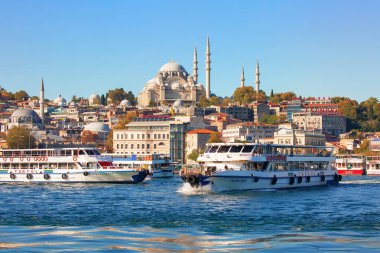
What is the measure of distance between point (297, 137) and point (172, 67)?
6782cm

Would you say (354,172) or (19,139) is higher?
(19,139)

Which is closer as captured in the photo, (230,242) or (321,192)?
(230,242)

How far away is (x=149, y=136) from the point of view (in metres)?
115

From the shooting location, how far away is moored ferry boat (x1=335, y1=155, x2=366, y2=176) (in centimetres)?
8219

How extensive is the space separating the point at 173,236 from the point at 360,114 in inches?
4796

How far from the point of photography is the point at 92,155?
53.8 m

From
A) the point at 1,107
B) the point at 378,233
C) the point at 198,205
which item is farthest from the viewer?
the point at 1,107

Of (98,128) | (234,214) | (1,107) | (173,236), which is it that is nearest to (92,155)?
(234,214)

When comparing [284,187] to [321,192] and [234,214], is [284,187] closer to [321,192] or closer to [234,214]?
[321,192]

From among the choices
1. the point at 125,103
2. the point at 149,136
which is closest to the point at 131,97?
the point at 125,103

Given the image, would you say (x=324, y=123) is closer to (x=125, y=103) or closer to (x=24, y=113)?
(x=24, y=113)

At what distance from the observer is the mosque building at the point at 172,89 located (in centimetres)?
16988

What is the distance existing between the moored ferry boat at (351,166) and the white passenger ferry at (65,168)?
32794 millimetres

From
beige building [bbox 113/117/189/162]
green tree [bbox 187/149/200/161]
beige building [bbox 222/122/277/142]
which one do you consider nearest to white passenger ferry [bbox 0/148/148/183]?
green tree [bbox 187/149/200/161]
